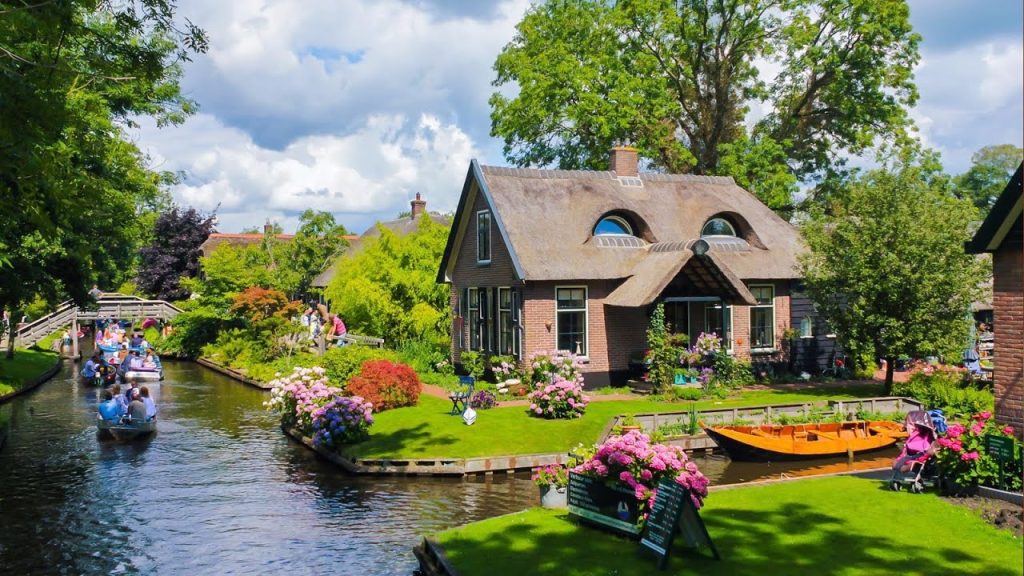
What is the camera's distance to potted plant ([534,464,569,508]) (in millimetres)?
13805

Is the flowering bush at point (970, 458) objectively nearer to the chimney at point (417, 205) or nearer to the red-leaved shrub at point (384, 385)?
the red-leaved shrub at point (384, 385)

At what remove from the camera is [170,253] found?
2648 inches

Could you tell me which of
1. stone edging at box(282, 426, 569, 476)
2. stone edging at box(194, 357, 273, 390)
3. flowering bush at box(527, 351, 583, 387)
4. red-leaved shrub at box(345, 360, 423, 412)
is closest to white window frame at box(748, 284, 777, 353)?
flowering bush at box(527, 351, 583, 387)

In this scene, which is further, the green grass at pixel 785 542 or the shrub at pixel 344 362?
the shrub at pixel 344 362

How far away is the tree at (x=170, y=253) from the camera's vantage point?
66.6m

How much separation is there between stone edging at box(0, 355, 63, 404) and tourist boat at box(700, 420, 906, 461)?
24285mm

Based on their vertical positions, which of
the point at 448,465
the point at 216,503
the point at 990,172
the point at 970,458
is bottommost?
the point at 216,503

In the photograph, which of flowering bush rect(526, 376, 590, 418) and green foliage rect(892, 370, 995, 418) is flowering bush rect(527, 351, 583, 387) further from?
green foliage rect(892, 370, 995, 418)

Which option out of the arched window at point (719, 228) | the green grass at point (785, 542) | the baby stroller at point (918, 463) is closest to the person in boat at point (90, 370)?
the arched window at point (719, 228)

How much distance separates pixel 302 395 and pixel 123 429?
476 cm

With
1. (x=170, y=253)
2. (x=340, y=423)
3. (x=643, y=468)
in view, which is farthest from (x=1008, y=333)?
(x=170, y=253)

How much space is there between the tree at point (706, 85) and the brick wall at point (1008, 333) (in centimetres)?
2276

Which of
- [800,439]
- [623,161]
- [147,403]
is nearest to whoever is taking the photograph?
[800,439]

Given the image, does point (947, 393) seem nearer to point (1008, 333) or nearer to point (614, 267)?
point (1008, 333)
